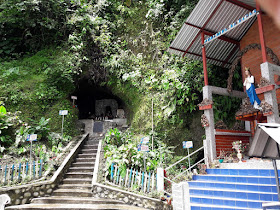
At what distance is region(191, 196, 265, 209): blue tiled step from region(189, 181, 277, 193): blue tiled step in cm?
47

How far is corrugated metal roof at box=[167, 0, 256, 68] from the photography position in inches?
348

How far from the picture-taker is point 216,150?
8.78 meters

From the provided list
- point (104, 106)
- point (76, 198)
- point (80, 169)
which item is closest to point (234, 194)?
point (76, 198)

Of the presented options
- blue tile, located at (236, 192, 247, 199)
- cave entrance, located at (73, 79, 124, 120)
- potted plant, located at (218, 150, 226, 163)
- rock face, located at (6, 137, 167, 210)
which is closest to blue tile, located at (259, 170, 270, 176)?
blue tile, located at (236, 192, 247, 199)

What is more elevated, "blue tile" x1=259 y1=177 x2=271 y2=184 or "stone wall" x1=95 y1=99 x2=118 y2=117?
"stone wall" x1=95 y1=99 x2=118 y2=117

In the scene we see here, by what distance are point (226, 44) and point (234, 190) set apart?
6901mm

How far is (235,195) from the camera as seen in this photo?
6.09 metres

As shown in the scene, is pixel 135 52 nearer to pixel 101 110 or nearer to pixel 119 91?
pixel 119 91

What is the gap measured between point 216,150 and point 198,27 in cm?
503

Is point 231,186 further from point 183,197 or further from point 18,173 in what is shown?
point 18,173

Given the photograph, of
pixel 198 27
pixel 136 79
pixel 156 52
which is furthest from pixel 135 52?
pixel 198 27

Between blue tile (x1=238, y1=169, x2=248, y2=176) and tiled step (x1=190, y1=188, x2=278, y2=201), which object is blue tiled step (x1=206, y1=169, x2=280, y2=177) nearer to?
blue tile (x1=238, y1=169, x2=248, y2=176)

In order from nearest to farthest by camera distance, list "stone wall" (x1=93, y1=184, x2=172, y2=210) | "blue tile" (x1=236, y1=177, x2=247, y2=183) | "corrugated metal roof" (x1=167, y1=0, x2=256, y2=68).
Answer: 1. "blue tile" (x1=236, y1=177, x2=247, y2=183)
2. "stone wall" (x1=93, y1=184, x2=172, y2=210)
3. "corrugated metal roof" (x1=167, y1=0, x2=256, y2=68)

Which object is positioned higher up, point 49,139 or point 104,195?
point 49,139
